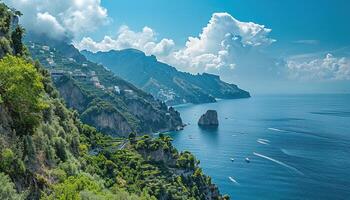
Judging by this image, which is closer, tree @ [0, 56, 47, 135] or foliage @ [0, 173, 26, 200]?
foliage @ [0, 173, 26, 200]

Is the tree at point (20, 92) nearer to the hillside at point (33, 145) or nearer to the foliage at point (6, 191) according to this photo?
the hillside at point (33, 145)

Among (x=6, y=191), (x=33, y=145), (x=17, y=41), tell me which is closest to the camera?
(x=6, y=191)

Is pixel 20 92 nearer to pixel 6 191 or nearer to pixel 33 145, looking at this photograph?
pixel 33 145

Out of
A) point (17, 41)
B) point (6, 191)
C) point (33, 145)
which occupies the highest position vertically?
point (17, 41)

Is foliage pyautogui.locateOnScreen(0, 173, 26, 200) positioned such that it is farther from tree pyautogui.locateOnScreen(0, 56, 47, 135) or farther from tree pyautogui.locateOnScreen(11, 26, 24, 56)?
tree pyautogui.locateOnScreen(11, 26, 24, 56)

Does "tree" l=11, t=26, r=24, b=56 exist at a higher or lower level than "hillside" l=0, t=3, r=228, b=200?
higher

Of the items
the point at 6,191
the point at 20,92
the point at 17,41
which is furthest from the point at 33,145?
the point at 17,41

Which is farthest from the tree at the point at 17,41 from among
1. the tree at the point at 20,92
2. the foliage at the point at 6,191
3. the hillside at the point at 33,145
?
the foliage at the point at 6,191

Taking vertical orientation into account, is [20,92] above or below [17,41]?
below

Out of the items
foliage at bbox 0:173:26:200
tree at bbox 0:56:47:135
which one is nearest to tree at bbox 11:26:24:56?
tree at bbox 0:56:47:135

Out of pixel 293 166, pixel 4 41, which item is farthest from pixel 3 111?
pixel 293 166
